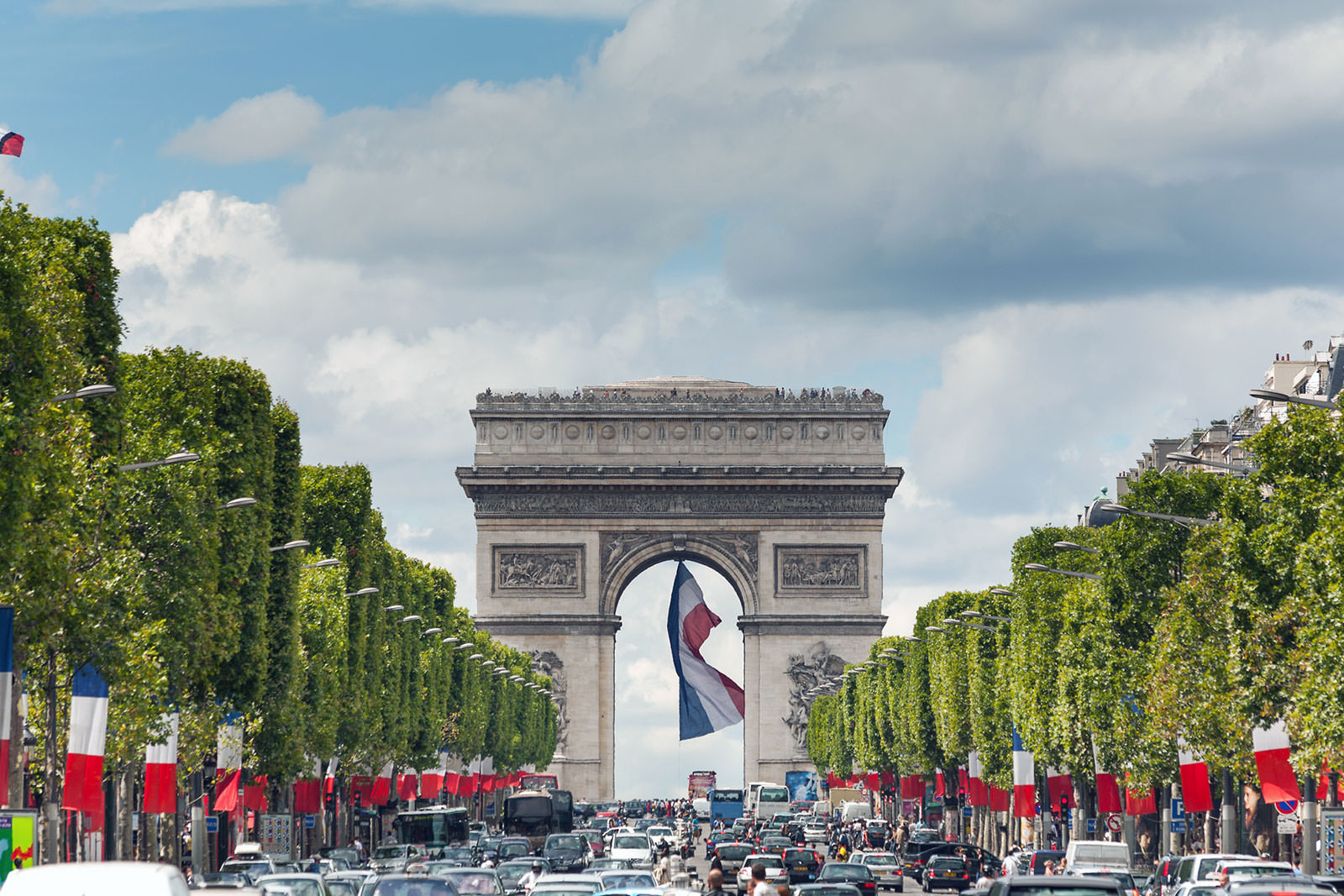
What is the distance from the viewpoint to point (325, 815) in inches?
3413

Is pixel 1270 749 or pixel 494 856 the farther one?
pixel 494 856

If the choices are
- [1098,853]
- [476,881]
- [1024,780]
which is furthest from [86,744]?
[1024,780]

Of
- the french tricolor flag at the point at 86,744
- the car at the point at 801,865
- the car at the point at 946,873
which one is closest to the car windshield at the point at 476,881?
the french tricolor flag at the point at 86,744

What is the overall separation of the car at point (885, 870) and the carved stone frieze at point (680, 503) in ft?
225

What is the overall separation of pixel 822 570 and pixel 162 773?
8717cm

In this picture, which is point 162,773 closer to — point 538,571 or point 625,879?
point 625,879

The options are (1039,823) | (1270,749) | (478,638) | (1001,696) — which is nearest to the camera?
(1270,749)

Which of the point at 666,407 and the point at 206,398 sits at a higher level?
the point at 666,407

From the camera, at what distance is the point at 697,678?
148 meters

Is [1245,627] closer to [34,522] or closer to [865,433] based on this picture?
[34,522]

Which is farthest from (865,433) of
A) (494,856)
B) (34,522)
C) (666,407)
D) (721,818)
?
(34,522)

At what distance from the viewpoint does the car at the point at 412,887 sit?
3356 centimetres

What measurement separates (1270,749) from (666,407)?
86.5m

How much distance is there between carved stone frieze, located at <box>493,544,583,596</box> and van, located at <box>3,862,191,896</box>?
113700 mm
